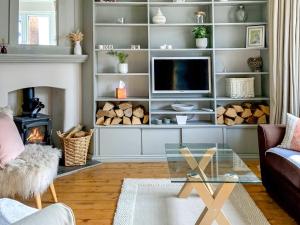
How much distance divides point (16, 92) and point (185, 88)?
2.31 meters

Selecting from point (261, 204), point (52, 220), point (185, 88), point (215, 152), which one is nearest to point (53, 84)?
point (185, 88)

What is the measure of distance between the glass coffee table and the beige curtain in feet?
3.65

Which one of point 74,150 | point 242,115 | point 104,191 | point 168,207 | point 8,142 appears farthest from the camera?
point 242,115

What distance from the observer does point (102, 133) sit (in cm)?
438

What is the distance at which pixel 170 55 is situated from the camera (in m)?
4.64

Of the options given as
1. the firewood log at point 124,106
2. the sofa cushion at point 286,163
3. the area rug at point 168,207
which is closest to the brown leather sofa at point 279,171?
the sofa cushion at point 286,163

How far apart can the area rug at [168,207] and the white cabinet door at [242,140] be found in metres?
1.11

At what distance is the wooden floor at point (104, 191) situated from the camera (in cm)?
269

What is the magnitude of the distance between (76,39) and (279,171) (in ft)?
9.92

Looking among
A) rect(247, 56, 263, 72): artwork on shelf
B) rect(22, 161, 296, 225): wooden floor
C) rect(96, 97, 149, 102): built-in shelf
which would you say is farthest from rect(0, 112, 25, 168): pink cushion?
rect(247, 56, 263, 72): artwork on shelf

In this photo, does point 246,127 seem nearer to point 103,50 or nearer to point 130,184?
point 130,184

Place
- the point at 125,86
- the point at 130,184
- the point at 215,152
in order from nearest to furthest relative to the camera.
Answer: the point at 215,152, the point at 130,184, the point at 125,86

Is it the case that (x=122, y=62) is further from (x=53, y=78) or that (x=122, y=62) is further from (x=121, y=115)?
(x=53, y=78)

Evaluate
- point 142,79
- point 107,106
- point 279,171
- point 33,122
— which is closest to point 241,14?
point 142,79
